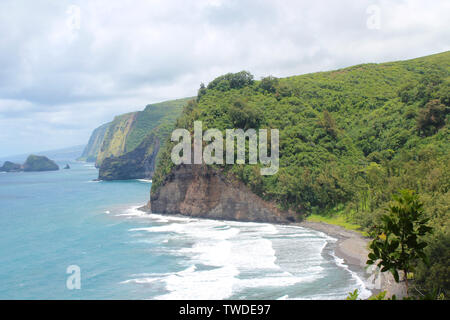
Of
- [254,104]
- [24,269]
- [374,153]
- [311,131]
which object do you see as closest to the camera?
[24,269]

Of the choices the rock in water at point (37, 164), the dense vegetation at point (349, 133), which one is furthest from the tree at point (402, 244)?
the rock in water at point (37, 164)

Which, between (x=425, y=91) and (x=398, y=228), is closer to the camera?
(x=398, y=228)

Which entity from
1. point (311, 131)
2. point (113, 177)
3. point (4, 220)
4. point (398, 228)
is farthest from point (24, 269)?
point (113, 177)

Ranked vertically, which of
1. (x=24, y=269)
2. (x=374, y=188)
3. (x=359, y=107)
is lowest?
(x=24, y=269)

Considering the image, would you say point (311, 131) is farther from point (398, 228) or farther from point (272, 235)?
point (398, 228)

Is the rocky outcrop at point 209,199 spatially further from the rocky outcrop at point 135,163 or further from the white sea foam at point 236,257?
the rocky outcrop at point 135,163

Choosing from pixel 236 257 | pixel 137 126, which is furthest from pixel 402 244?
pixel 137 126
